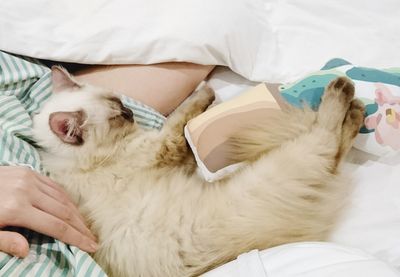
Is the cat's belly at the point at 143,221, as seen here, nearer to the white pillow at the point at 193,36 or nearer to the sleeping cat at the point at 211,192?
the sleeping cat at the point at 211,192

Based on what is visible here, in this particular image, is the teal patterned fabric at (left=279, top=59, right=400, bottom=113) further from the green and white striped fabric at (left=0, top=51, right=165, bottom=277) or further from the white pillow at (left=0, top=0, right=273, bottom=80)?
the green and white striped fabric at (left=0, top=51, right=165, bottom=277)

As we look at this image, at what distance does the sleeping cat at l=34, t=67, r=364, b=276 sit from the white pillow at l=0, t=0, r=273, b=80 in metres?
0.22

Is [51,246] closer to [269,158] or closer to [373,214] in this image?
[269,158]

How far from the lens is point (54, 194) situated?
42.4 inches

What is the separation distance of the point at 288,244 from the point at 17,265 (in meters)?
0.57

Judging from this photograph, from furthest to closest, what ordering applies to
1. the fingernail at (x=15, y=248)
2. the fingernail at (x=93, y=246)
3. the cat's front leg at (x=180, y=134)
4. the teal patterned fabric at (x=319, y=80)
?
the cat's front leg at (x=180, y=134) < the teal patterned fabric at (x=319, y=80) < the fingernail at (x=93, y=246) < the fingernail at (x=15, y=248)

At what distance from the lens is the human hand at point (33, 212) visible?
0.97 m

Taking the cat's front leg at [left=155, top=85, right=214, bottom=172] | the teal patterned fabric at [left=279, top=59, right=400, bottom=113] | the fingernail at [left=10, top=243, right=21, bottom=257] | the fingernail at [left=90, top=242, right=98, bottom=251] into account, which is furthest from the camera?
the cat's front leg at [left=155, top=85, right=214, bottom=172]

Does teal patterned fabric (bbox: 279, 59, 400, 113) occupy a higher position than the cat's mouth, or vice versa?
teal patterned fabric (bbox: 279, 59, 400, 113)

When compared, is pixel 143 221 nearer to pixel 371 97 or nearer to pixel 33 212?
pixel 33 212

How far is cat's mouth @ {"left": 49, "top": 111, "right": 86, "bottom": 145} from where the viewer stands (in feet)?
4.05

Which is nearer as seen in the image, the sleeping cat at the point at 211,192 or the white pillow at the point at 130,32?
the sleeping cat at the point at 211,192

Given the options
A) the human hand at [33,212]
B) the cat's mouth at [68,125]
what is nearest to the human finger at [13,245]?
the human hand at [33,212]

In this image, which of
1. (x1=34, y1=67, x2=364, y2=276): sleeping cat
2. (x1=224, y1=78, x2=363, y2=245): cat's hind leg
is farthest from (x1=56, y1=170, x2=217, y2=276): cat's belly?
(x1=224, y1=78, x2=363, y2=245): cat's hind leg
